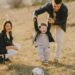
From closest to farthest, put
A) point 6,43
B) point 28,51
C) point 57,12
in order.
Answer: point 57,12
point 6,43
point 28,51

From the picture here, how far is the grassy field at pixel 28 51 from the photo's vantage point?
29.7 ft

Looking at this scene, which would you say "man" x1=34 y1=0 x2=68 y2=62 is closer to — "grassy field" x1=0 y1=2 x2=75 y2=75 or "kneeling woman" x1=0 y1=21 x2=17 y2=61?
"kneeling woman" x1=0 y1=21 x2=17 y2=61

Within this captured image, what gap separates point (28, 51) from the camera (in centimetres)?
1109

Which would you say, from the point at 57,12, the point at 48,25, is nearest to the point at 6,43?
the point at 48,25

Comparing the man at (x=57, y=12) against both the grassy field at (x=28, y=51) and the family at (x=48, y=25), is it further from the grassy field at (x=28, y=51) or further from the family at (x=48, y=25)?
the grassy field at (x=28, y=51)

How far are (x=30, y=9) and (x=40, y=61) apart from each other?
26.0ft

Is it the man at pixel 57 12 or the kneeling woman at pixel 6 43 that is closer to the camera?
the man at pixel 57 12

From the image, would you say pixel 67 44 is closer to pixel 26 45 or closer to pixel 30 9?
pixel 26 45

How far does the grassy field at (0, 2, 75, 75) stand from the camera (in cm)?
906

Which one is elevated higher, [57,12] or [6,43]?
[57,12]

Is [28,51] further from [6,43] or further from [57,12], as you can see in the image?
[57,12]

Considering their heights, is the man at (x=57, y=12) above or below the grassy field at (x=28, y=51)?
above

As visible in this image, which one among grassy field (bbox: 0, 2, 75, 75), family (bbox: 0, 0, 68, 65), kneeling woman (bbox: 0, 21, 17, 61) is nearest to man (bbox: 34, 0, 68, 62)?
family (bbox: 0, 0, 68, 65)

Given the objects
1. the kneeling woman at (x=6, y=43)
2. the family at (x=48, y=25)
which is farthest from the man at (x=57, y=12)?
the kneeling woman at (x=6, y=43)
